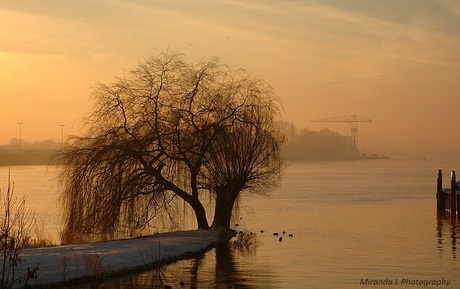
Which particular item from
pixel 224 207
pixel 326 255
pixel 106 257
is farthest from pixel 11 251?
pixel 224 207

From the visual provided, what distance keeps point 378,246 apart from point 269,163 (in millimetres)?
8563

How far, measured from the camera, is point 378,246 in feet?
135

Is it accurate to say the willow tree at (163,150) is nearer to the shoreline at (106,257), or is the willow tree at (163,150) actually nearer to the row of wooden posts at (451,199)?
the shoreline at (106,257)

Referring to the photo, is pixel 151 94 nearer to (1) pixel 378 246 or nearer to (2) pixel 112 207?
(2) pixel 112 207

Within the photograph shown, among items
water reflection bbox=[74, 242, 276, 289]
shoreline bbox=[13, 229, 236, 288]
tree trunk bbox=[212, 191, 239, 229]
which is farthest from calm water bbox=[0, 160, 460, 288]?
tree trunk bbox=[212, 191, 239, 229]

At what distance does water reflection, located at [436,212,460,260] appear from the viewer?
129 ft

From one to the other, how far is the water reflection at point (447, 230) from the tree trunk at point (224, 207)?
10.8 metres

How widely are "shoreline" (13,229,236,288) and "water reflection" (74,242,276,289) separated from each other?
1.64 ft

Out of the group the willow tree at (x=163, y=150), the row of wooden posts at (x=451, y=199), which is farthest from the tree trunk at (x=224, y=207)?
the row of wooden posts at (x=451, y=199)

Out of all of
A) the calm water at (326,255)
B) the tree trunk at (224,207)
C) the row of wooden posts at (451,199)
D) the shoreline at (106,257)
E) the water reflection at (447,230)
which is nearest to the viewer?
the shoreline at (106,257)

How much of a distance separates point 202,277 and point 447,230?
85.9 feet

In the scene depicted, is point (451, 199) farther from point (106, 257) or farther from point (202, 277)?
point (106, 257)

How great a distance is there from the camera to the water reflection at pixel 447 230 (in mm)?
39456

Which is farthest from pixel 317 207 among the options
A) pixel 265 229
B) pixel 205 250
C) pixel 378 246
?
pixel 205 250
